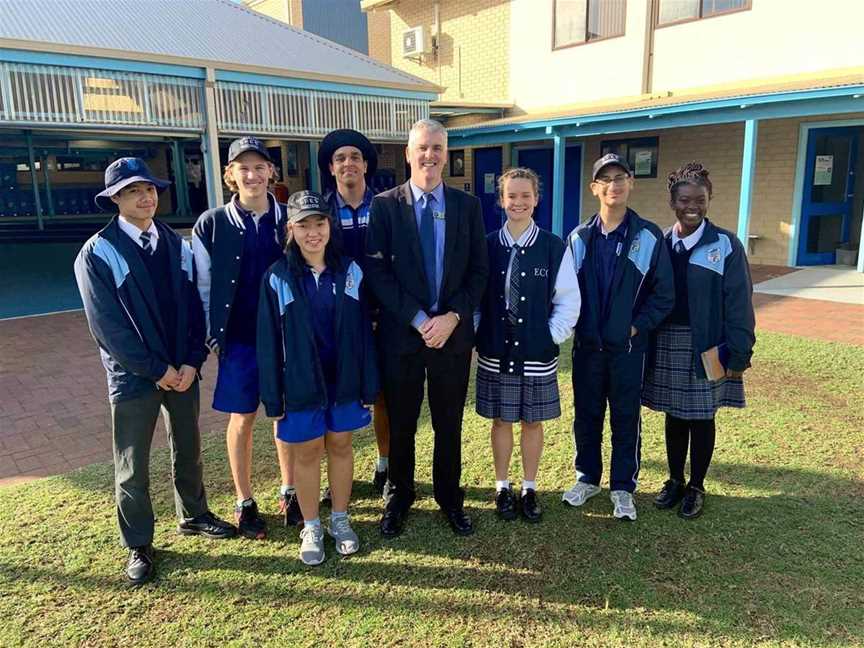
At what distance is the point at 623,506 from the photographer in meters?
3.23

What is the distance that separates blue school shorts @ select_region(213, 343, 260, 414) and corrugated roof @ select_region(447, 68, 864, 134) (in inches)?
334

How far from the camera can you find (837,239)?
11.1m

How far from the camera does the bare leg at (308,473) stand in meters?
2.84

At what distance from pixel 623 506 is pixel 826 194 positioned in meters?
10.1

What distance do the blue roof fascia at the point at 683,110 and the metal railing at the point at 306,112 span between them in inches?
73.8

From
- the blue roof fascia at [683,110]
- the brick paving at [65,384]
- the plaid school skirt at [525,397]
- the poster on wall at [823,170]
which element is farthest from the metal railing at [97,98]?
the poster on wall at [823,170]

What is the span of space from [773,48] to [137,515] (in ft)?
38.1

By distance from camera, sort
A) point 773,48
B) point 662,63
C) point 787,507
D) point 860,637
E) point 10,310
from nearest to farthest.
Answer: point 860,637, point 787,507, point 10,310, point 773,48, point 662,63

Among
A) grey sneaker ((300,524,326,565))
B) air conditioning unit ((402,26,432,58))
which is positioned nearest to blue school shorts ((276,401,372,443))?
grey sneaker ((300,524,326,565))

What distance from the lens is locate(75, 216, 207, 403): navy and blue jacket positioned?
8.67 ft

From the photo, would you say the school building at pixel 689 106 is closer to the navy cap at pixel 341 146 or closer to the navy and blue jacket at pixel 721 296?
the navy and blue jacket at pixel 721 296

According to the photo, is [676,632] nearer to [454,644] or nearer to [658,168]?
[454,644]

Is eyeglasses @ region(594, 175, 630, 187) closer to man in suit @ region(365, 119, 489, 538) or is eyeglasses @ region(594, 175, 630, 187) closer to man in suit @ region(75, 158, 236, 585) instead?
man in suit @ region(365, 119, 489, 538)

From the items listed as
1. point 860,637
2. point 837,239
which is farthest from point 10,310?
point 837,239
